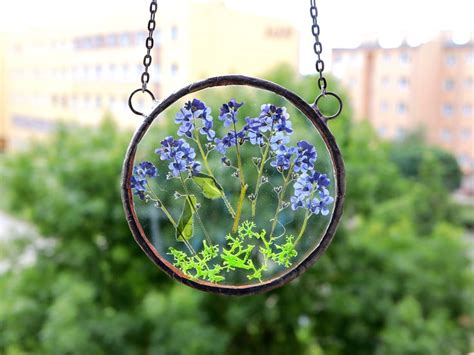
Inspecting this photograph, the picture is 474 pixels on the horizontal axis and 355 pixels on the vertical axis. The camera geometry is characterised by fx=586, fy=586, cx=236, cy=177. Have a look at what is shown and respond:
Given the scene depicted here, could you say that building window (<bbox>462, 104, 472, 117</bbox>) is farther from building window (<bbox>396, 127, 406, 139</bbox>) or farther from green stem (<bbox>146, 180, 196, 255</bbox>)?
green stem (<bbox>146, 180, 196, 255</bbox>)

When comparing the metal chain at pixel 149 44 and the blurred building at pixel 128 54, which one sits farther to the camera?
the blurred building at pixel 128 54

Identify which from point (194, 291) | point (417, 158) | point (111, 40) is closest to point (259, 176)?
point (194, 291)

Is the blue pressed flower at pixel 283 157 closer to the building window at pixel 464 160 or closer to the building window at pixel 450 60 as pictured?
the building window at pixel 464 160

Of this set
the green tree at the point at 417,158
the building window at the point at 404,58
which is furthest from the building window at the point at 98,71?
the building window at the point at 404,58

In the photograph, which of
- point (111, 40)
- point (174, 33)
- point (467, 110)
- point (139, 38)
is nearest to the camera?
point (174, 33)

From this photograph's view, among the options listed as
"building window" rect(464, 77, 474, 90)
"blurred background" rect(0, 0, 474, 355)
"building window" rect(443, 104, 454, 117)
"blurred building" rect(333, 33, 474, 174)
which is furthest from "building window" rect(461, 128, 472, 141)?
"blurred background" rect(0, 0, 474, 355)

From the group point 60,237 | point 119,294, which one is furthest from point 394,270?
point 60,237

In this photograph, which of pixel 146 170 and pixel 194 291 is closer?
pixel 146 170

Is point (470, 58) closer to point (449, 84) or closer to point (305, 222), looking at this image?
point (449, 84)
